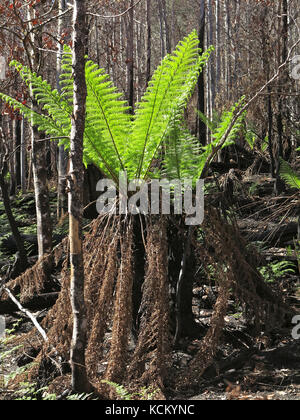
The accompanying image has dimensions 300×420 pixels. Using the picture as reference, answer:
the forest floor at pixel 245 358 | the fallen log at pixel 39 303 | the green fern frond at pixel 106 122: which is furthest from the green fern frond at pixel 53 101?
the fallen log at pixel 39 303

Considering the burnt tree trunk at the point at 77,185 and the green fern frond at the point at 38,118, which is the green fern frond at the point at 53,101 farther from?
the burnt tree trunk at the point at 77,185

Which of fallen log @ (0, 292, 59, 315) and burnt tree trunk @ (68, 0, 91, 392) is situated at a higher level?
burnt tree trunk @ (68, 0, 91, 392)

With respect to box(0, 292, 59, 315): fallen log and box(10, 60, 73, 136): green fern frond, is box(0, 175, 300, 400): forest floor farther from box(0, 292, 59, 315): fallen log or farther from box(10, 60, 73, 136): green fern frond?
box(10, 60, 73, 136): green fern frond

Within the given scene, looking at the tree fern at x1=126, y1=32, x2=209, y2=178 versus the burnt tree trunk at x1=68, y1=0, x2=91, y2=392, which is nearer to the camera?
the burnt tree trunk at x1=68, y1=0, x2=91, y2=392

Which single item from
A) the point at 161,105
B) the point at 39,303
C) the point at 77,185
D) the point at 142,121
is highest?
the point at 161,105

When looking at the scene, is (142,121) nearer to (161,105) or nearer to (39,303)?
(161,105)

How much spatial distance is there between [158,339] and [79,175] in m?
1.28

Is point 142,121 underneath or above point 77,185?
above

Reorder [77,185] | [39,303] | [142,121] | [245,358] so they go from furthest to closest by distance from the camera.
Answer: [39,303] → [142,121] → [245,358] → [77,185]

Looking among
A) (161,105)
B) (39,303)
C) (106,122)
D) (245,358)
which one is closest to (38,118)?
(106,122)

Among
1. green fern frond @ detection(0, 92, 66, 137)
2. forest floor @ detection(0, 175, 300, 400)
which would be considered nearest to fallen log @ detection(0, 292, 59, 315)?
forest floor @ detection(0, 175, 300, 400)

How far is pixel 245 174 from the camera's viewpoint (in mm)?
8906

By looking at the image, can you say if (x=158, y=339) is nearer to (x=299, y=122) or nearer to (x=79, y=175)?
(x=79, y=175)

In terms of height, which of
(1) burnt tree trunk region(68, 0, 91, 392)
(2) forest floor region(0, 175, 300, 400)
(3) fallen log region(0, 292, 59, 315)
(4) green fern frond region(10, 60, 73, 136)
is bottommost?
(2) forest floor region(0, 175, 300, 400)
